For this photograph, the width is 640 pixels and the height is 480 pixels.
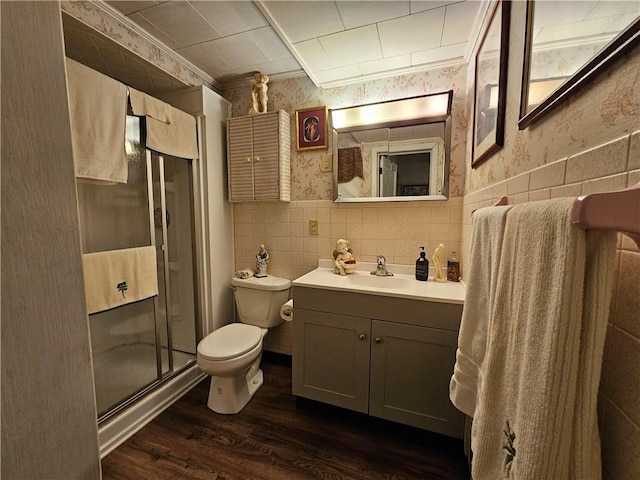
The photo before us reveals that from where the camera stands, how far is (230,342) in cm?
160

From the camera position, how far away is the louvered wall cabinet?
1821 millimetres

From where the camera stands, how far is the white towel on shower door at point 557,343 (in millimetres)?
383

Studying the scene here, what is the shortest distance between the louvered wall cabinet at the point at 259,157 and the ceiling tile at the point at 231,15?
1.67 ft

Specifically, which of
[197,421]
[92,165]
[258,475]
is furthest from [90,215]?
[258,475]

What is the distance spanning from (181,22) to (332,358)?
1.94m

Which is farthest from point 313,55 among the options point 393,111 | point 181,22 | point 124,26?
point 124,26

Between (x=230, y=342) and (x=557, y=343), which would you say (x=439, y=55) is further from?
(x=230, y=342)

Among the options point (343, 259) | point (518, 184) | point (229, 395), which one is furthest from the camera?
point (343, 259)

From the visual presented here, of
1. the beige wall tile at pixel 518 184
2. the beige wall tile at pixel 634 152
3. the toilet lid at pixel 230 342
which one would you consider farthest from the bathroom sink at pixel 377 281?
the beige wall tile at pixel 634 152

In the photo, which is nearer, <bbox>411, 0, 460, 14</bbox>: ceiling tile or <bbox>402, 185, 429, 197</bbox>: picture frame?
<bbox>411, 0, 460, 14</bbox>: ceiling tile

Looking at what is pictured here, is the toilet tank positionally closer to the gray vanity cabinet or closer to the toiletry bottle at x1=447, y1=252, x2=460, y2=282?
the gray vanity cabinet

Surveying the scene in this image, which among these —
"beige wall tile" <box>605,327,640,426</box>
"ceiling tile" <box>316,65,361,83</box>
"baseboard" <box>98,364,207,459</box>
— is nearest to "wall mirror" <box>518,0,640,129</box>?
"beige wall tile" <box>605,327,640,426</box>

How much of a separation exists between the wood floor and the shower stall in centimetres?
29

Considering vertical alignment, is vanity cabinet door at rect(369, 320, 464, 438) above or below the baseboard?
above
